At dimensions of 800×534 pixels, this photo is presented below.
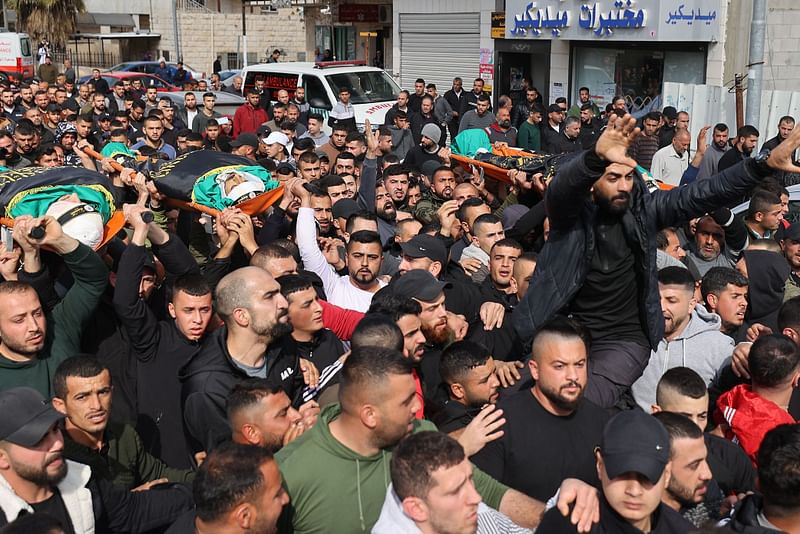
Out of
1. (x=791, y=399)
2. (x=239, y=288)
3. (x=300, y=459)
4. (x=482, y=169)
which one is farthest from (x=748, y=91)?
(x=300, y=459)

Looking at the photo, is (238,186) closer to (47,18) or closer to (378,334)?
(378,334)

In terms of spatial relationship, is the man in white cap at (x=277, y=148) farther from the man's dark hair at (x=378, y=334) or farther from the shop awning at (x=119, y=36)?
the shop awning at (x=119, y=36)

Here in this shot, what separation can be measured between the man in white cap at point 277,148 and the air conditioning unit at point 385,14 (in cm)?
1863

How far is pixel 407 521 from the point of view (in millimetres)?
3234

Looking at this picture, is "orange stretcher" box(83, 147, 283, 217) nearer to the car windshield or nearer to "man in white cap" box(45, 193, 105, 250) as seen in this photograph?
"man in white cap" box(45, 193, 105, 250)

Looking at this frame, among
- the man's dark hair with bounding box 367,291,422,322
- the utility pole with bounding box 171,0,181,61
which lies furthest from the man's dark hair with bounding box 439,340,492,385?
the utility pole with bounding box 171,0,181,61

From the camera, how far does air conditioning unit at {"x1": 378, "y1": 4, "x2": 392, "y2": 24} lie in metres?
30.3

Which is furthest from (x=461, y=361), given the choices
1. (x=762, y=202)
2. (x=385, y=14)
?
(x=385, y=14)

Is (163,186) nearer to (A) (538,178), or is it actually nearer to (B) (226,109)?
(A) (538,178)

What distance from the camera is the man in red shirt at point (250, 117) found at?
16422mm

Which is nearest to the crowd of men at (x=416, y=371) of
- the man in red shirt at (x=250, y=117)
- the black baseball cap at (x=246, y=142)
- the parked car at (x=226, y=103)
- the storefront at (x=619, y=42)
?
the black baseball cap at (x=246, y=142)

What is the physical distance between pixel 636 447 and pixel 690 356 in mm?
2183

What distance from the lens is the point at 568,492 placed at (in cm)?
348

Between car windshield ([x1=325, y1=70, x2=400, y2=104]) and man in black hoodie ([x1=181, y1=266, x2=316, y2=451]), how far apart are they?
13.7 m
